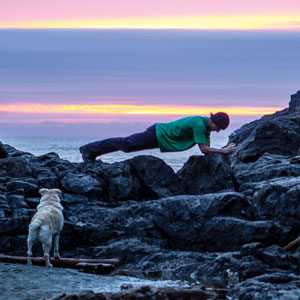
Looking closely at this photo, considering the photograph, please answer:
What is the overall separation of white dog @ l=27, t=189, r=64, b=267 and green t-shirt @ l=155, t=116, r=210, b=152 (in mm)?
3259

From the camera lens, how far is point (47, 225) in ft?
50.3

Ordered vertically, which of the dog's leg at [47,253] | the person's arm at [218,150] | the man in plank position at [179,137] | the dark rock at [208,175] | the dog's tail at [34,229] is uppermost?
the man in plank position at [179,137]

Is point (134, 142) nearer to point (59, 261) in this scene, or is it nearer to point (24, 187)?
point (24, 187)

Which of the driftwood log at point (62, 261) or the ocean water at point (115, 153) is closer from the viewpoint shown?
the driftwood log at point (62, 261)

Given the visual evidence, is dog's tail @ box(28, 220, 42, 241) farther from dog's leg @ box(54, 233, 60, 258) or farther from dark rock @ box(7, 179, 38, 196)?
dark rock @ box(7, 179, 38, 196)

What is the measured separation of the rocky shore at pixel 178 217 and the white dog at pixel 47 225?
3.09 ft

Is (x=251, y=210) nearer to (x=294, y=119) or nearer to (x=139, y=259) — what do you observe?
(x=139, y=259)

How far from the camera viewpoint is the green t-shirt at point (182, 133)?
17172mm

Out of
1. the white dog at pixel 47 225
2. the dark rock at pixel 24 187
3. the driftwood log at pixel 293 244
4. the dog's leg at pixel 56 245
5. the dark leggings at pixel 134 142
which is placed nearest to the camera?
the driftwood log at pixel 293 244

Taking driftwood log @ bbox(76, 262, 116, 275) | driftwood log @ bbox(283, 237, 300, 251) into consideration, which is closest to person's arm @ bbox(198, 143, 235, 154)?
driftwood log @ bbox(283, 237, 300, 251)

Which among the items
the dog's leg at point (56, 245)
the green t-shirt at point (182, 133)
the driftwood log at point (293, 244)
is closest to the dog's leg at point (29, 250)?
the dog's leg at point (56, 245)

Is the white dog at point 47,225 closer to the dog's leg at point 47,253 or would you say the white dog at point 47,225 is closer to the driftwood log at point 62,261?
the dog's leg at point 47,253

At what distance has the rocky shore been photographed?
540 inches

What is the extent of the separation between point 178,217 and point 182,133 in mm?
2224
